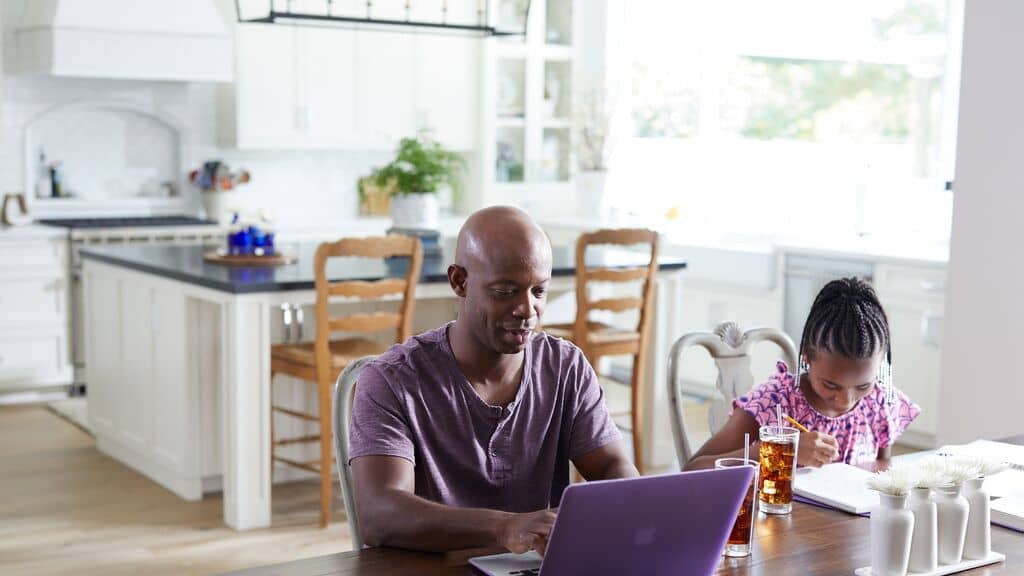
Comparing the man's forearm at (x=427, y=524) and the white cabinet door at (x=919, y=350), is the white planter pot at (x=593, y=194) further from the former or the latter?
the man's forearm at (x=427, y=524)

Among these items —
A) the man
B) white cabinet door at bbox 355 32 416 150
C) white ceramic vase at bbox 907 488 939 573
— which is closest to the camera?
white ceramic vase at bbox 907 488 939 573

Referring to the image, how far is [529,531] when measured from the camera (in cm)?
167

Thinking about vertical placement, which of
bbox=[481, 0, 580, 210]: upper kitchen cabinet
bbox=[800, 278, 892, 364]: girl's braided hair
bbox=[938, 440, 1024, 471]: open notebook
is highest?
bbox=[481, 0, 580, 210]: upper kitchen cabinet

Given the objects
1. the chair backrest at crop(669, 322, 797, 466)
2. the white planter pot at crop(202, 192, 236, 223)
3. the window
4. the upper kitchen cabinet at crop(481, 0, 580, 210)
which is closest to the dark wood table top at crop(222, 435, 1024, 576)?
the chair backrest at crop(669, 322, 797, 466)

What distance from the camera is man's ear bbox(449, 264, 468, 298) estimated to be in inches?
77.9

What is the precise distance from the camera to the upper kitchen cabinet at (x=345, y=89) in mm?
6832

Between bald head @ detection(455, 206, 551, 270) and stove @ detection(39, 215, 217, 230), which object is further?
stove @ detection(39, 215, 217, 230)

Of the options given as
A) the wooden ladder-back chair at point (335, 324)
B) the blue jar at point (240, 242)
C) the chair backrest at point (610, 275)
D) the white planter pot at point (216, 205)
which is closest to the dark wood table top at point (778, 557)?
the wooden ladder-back chair at point (335, 324)

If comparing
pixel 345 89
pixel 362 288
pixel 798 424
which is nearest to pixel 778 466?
pixel 798 424

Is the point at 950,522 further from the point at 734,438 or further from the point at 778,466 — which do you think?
the point at 734,438

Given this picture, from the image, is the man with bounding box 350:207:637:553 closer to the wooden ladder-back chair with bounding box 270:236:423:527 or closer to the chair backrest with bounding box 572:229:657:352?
the wooden ladder-back chair with bounding box 270:236:423:527

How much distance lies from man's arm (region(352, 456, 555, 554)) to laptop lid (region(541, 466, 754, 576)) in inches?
4.4

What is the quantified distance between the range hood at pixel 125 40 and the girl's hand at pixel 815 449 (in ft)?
16.1

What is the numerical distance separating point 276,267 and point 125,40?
225 centimetres
